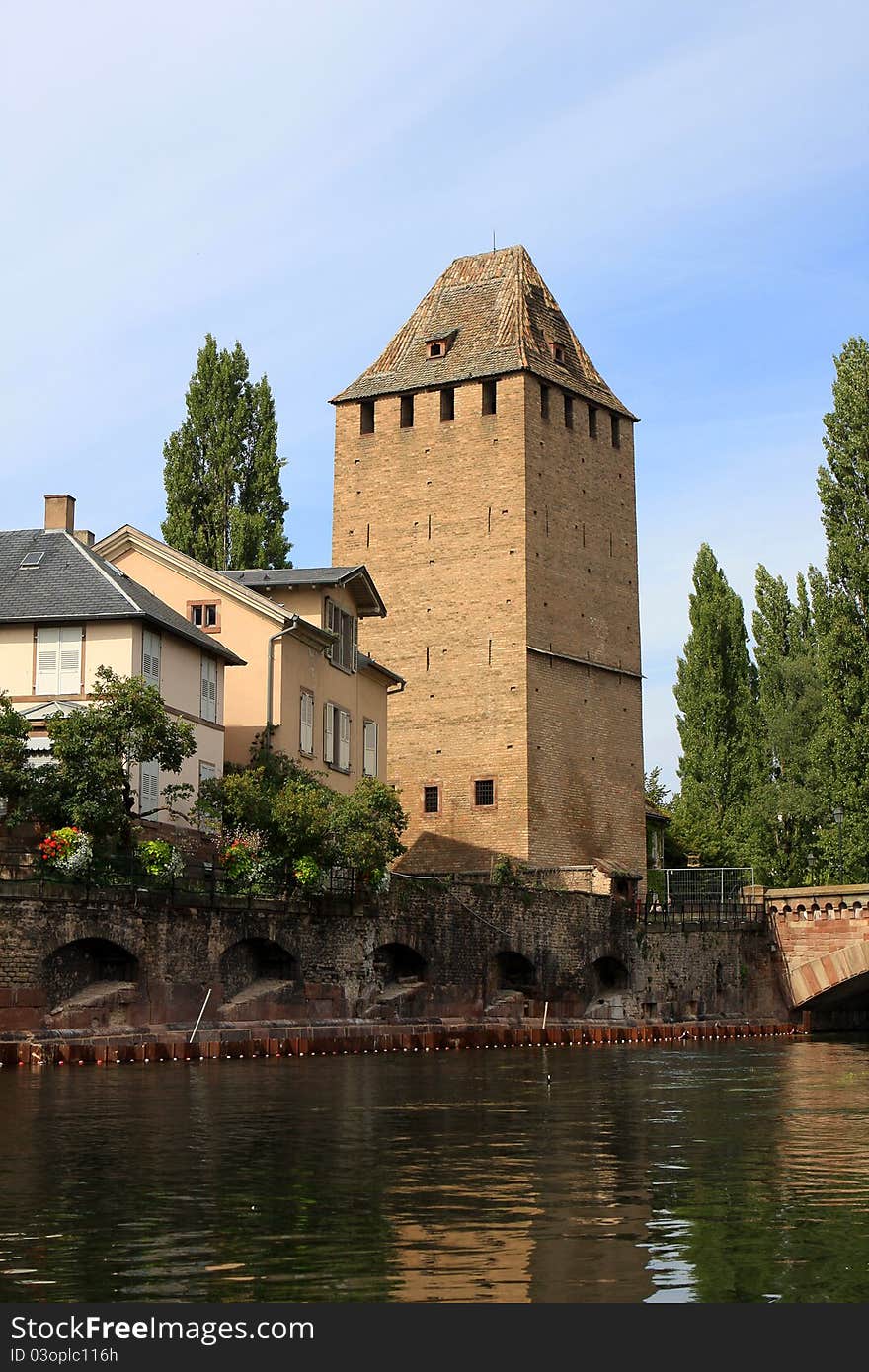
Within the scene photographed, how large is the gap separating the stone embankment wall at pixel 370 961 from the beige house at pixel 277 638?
647cm

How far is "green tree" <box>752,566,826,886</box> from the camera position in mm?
69312

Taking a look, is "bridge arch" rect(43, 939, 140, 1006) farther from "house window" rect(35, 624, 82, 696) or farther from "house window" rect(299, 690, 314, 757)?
"house window" rect(299, 690, 314, 757)

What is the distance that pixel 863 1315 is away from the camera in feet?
35.3

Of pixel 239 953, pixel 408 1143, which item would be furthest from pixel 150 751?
pixel 408 1143

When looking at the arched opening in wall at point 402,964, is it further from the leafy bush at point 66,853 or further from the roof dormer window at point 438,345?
the roof dormer window at point 438,345

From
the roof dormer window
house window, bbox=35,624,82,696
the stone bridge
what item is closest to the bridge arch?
house window, bbox=35,624,82,696

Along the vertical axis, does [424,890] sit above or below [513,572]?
below

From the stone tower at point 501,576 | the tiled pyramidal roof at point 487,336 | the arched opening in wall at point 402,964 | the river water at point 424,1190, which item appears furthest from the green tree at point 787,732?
the river water at point 424,1190

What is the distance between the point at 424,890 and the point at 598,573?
23.7 metres

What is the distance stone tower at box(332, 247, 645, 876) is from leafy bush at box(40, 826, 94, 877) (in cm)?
2891

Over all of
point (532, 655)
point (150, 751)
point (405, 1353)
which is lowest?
point (405, 1353)

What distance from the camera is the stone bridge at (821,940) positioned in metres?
59.3

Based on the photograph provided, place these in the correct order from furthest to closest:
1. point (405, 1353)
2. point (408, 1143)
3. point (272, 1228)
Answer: point (408, 1143), point (272, 1228), point (405, 1353)

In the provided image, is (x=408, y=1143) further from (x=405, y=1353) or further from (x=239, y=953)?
(x=239, y=953)
